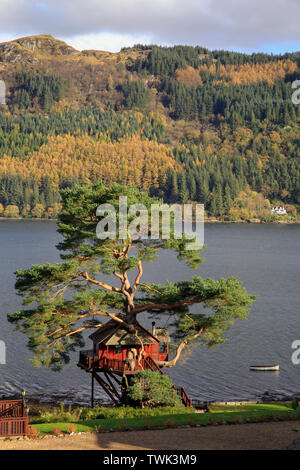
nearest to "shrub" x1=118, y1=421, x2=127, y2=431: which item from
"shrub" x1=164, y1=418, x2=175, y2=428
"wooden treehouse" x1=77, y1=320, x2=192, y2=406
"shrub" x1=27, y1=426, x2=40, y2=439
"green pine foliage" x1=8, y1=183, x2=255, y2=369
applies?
"shrub" x1=164, y1=418, x2=175, y2=428

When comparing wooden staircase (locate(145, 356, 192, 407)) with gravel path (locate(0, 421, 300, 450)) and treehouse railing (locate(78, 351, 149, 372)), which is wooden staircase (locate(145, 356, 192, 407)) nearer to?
treehouse railing (locate(78, 351, 149, 372))

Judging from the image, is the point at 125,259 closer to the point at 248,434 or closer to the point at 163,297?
the point at 163,297

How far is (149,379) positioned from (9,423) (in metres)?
10.2

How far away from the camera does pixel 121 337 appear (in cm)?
3300

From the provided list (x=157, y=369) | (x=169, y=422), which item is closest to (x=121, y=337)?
(x=157, y=369)

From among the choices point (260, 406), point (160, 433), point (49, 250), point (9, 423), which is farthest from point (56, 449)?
point (49, 250)

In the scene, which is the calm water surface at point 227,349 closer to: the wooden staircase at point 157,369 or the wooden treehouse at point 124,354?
the wooden treehouse at point 124,354

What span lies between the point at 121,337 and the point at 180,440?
12288 mm

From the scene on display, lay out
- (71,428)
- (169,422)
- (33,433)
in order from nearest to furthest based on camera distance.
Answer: (33,433) < (71,428) < (169,422)

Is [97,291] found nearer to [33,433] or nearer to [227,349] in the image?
[33,433]

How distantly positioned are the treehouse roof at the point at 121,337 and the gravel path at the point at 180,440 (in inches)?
403

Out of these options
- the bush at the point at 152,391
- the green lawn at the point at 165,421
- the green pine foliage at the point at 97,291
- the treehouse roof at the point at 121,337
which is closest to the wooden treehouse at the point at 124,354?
the treehouse roof at the point at 121,337

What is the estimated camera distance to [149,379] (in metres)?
30.5

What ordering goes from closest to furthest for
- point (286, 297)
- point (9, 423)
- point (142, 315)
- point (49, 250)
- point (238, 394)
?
point (9, 423)
point (238, 394)
point (142, 315)
point (286, 297)
point (49, 250)
